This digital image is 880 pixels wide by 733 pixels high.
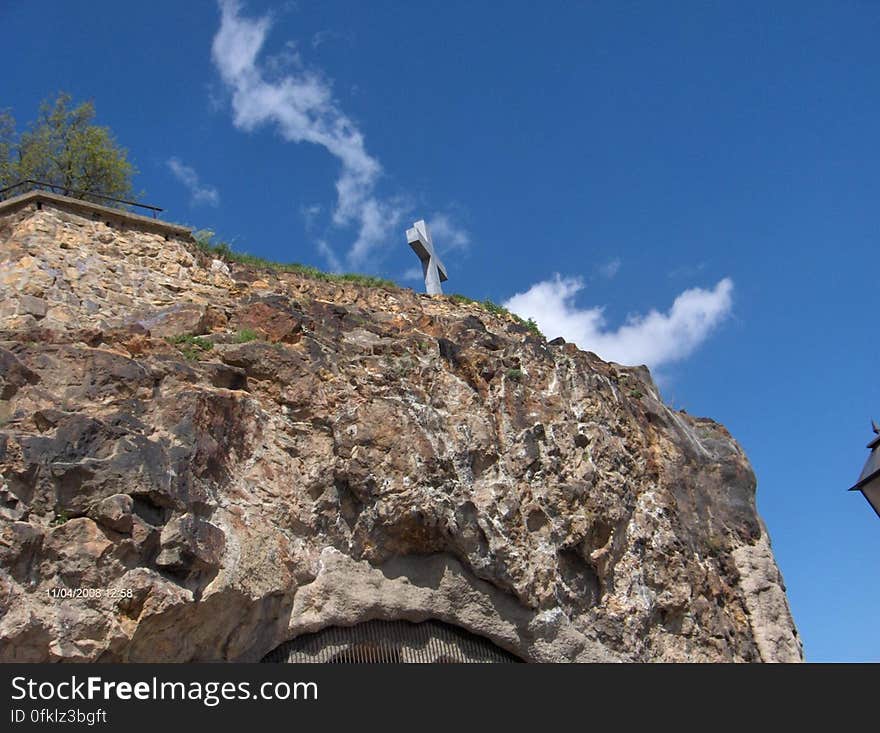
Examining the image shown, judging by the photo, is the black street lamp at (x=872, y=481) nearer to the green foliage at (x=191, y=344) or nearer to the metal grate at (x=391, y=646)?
the metal grate at (x=391, y=646)

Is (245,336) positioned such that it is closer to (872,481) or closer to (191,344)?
(191,344)

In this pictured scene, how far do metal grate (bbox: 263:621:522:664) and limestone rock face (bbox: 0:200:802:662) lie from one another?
0.18 metres

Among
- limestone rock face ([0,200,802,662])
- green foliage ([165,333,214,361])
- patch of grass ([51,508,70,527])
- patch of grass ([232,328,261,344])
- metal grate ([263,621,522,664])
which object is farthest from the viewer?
patch of grass ([232,328,261,344])

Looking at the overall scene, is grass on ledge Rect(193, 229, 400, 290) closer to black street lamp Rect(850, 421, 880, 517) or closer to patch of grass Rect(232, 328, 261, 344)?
patch of grass Rect(232, 328, 261, 344)

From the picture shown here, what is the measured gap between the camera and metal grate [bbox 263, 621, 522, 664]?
9609 millimetres

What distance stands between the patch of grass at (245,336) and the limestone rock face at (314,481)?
0.04 meters

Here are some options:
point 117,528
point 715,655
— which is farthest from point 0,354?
point 715,655

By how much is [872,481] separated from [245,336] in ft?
23.4

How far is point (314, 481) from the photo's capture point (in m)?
10.1

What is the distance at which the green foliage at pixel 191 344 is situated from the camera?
1055cm

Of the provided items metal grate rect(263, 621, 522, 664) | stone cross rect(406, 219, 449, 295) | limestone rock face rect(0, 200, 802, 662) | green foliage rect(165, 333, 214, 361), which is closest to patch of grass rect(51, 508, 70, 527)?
limestone rock face rect(0, 200, 802, 662)

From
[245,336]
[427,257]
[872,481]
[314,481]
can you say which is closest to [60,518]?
[314,481]

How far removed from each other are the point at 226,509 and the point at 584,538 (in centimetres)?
440

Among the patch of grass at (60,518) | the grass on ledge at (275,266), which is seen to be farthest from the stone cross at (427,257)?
the patch of grass at (60,518)
